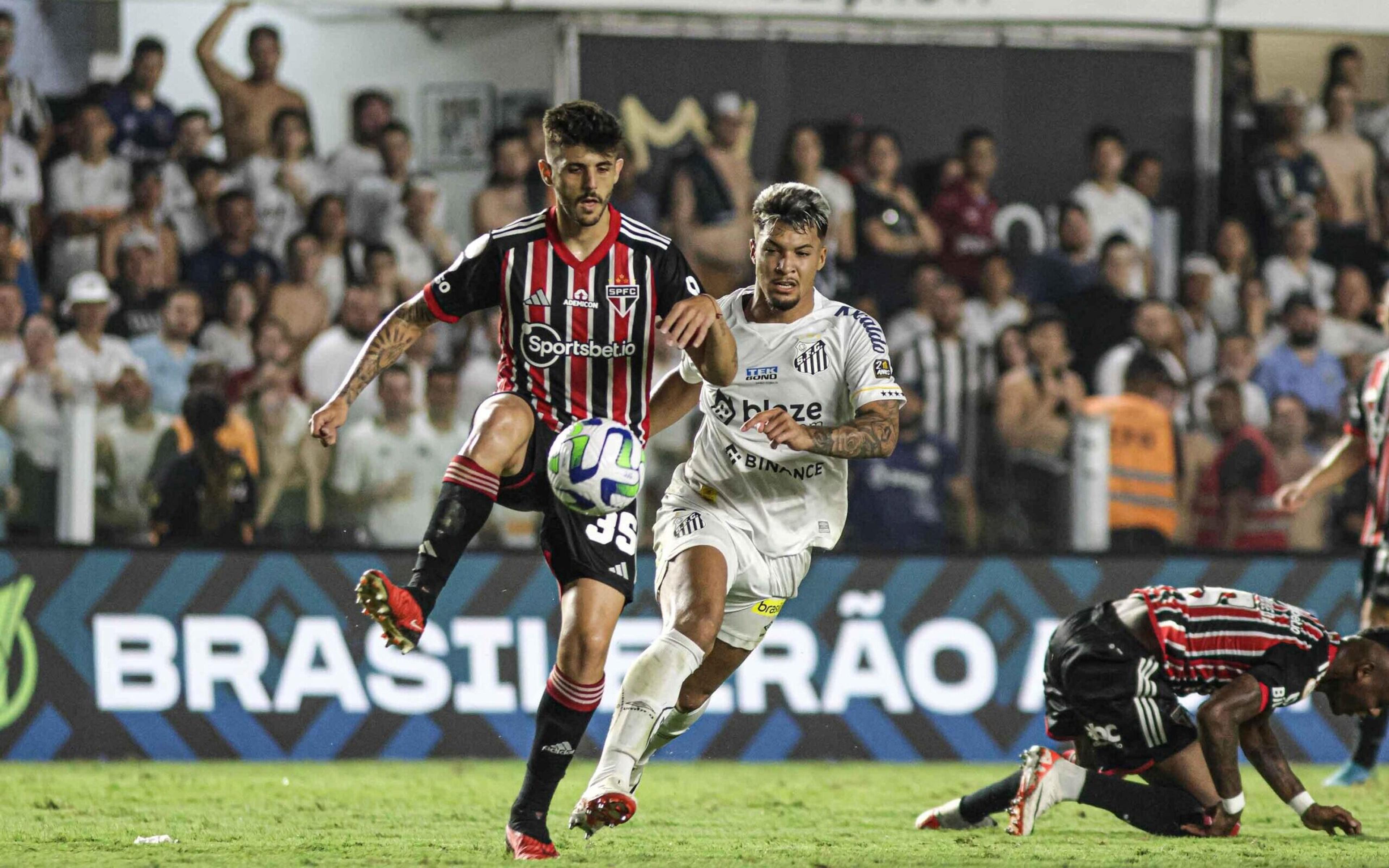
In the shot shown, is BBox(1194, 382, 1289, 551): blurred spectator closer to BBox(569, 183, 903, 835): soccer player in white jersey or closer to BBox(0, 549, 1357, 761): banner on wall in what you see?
BBox(0, 549, 1357, 761): banner on wall

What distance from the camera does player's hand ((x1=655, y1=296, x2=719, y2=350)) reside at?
6.04 metres

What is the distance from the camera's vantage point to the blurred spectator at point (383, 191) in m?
12.4

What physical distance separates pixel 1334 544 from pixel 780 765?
365 centimetres

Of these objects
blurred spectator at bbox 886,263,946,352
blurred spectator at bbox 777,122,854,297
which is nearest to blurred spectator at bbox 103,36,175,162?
blurred spectator at bbox 777,122,854,297

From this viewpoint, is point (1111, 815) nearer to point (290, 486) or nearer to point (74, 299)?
point (290, 486)

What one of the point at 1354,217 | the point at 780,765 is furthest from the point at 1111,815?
the point at 1354,217

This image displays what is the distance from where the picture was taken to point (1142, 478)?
10.7 m

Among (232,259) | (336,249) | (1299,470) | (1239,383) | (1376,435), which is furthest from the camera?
(336,249)

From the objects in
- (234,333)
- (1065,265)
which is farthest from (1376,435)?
(234,333)

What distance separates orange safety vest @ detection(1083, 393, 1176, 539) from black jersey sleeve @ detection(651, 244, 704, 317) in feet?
16.5

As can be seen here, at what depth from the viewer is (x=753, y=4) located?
12570 millimetres

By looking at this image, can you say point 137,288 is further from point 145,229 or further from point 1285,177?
point 1285,177

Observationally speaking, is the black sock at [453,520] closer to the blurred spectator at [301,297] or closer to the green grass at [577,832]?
the green grass at [577,832]

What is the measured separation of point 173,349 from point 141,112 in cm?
244
